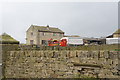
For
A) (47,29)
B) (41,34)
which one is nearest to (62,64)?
(41,34)

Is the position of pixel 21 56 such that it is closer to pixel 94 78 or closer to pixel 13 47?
pixel 13 47

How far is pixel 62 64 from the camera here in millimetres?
4918

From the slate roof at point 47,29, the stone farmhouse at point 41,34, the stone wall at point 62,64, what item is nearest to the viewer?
the stone wall at point 62,64

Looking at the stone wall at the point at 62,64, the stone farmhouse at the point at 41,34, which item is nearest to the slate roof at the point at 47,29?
the stone farmhouse at the point at 41,34

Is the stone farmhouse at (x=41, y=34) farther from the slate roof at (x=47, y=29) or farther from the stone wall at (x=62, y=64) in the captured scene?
the stone wall at (x=62, y=64)

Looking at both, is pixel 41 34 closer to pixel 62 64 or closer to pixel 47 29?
pixel 47 29

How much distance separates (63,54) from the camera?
494 centimetres

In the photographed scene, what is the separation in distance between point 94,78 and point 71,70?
3.18ft

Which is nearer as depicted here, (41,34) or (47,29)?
(41,34)

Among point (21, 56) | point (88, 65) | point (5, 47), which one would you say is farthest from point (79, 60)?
point (5, 47)

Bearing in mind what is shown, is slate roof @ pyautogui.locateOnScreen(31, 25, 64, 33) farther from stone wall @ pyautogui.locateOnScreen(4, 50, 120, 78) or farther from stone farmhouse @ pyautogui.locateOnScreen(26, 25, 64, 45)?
stone wall @ pyautogui.locateOnScreen(4, 50, 120, 78)

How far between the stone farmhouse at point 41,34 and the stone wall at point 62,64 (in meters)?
25.1

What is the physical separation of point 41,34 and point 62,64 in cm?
2717

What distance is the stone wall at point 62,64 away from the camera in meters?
4.07
